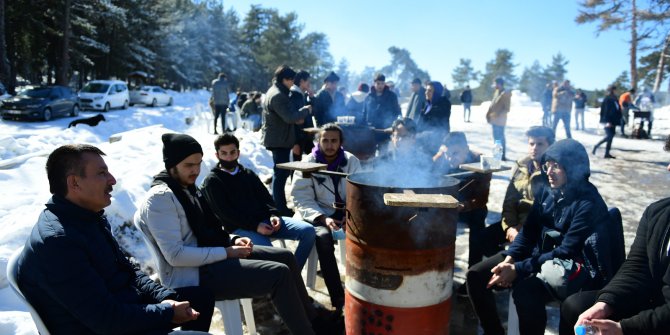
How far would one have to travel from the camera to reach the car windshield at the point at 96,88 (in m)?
19.8

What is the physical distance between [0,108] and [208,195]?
1655cm

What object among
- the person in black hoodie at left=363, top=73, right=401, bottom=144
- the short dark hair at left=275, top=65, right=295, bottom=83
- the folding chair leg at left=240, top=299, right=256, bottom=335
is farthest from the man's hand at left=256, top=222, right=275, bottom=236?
the person in black hoodie at left=363, top=73, right=401, bottom=144

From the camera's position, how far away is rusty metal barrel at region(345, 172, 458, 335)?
7.52ft

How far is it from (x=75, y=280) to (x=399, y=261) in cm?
155

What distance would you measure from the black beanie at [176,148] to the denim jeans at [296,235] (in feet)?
3.31

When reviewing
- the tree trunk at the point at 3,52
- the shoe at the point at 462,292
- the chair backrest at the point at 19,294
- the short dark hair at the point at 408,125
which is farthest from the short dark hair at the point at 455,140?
the tree trunk at the point at 3,52

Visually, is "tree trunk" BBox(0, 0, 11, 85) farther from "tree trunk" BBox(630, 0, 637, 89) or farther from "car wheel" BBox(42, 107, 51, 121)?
"tree trunk" BBox(630, 0, 637, 89)

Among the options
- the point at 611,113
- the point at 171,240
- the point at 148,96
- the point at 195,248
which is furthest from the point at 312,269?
the point at 148,96

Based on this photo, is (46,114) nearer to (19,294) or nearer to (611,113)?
(19,294)

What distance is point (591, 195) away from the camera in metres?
2.48

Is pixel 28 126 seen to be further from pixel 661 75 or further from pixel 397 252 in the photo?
pixel 661 75

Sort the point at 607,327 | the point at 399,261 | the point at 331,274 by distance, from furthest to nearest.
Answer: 1. the point at 331,274
2. the point at 399,261
3. the point at 607,327

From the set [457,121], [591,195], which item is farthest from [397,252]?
[457,121]

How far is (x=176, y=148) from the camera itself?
2.53 meters
